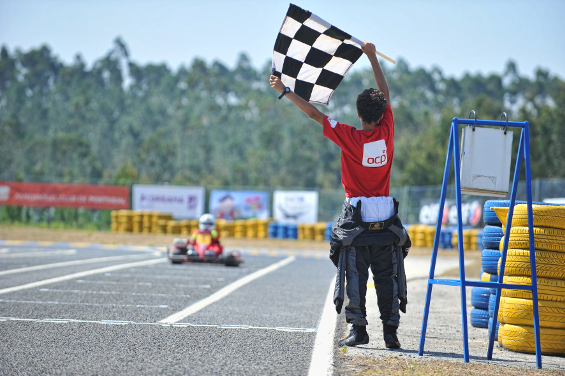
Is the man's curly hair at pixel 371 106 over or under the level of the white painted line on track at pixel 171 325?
over

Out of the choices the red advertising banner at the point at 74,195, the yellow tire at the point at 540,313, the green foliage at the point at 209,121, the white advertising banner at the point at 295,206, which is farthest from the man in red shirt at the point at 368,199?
the green foliage at the point at 209,121

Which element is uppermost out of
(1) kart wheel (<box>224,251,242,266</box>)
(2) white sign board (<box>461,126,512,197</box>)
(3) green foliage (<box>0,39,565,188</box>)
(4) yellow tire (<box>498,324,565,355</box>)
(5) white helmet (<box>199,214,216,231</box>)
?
(3) green foliage (<box>0,39,565,188</box>)

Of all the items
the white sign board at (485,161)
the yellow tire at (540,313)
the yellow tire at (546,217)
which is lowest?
the yellow tire at (540,313)

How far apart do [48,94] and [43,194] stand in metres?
79.5

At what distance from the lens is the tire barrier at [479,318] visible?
234 inches

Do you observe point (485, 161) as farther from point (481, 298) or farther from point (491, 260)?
point (481, 298)

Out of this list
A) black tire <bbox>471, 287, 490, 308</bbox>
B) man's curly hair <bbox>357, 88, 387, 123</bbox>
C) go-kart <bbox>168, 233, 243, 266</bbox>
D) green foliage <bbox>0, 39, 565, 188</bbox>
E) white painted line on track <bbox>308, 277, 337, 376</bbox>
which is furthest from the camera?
green foliage <bbox>0, 39, 565, 188</bbox>

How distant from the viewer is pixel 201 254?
12.5 m

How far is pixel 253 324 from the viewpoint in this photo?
17.9 feet

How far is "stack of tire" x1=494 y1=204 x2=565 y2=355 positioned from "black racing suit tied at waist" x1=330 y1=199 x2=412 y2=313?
34.6 inches

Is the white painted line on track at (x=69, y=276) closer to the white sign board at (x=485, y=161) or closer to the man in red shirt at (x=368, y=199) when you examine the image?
the man in red shirt at (x=368, y=199)

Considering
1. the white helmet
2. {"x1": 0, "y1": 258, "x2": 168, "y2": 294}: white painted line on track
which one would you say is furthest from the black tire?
the white helmet

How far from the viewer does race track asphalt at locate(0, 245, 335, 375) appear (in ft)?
12.5

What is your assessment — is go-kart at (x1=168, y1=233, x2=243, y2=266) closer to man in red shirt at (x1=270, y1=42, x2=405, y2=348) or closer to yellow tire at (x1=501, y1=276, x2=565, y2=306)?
man in red shirt at (x1=270, y1=42, x2=405, y2=348)
